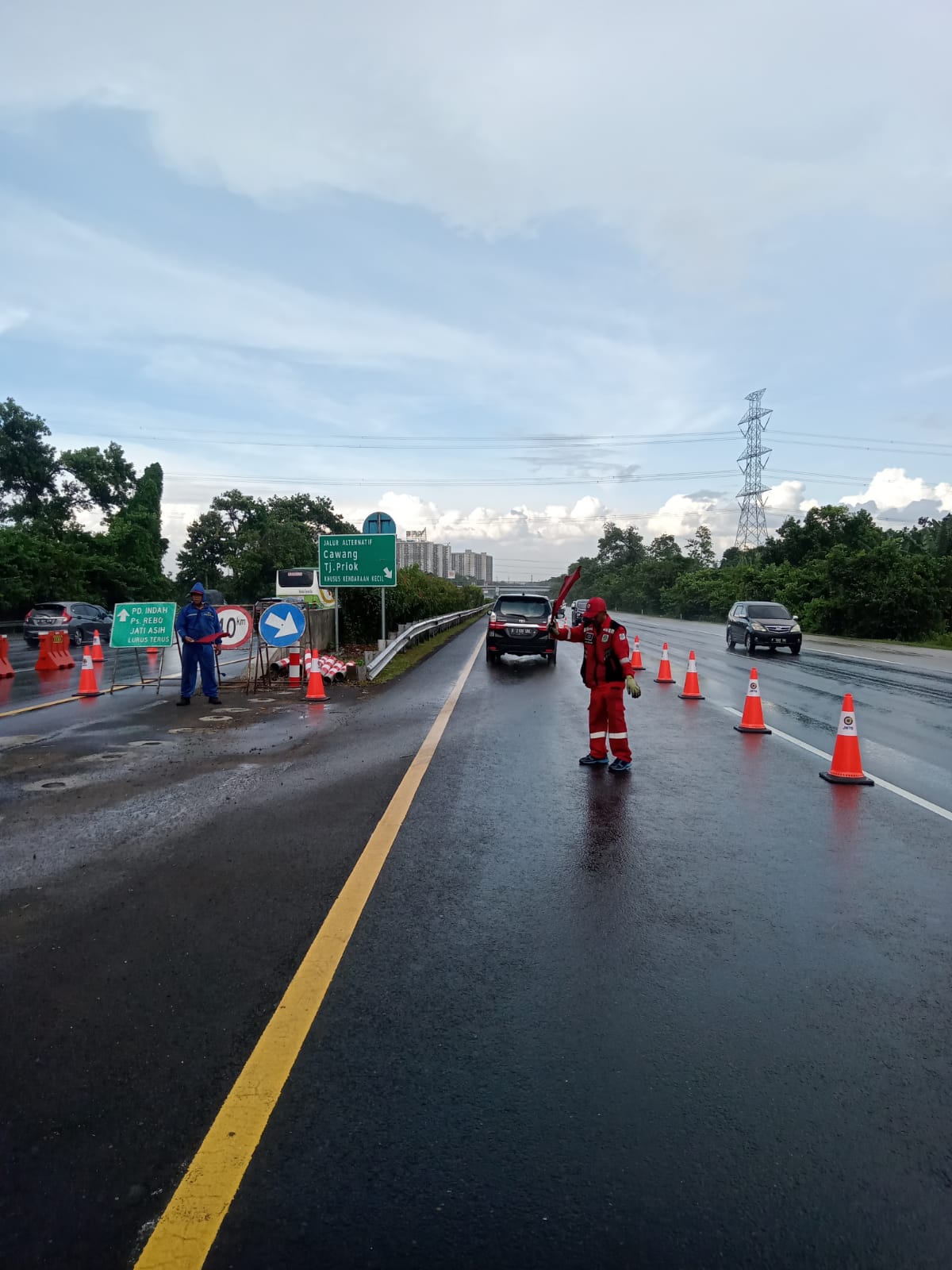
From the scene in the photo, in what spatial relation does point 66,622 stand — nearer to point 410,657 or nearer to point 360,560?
point 410,657

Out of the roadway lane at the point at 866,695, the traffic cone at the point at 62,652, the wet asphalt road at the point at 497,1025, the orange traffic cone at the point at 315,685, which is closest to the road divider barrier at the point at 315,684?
the orange traffic cone at the point at 315,685

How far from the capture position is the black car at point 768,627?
27000 mm

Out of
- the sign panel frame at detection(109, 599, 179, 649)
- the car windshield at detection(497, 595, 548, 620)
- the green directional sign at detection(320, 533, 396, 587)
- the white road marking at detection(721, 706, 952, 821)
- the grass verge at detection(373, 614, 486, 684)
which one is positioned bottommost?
the grass verge at detection(373, 614, 486, 684)

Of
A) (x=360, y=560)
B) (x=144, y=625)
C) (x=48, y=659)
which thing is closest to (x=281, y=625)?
(x=144, y=625)

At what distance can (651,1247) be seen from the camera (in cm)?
233

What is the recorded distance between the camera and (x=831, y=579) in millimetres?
42125

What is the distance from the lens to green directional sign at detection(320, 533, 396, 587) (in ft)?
62.9

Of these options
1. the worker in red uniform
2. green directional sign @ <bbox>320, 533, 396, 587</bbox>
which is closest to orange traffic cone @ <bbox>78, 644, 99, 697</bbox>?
green directional sign @ <bbox>320, 533, 396, 587</bbox>

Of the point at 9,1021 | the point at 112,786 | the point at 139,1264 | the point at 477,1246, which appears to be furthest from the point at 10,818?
the point at 477,1246

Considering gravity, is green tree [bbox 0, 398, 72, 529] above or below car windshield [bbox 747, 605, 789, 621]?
above

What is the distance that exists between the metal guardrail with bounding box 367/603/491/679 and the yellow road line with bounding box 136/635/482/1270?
39.8 ft

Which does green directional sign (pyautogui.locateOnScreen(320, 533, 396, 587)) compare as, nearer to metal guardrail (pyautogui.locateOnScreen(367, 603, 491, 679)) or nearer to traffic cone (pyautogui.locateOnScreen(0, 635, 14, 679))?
metal guardrail (pyautogui.locateOnScreen(367, 603, 491, 679))

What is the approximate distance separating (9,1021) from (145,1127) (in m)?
1.05

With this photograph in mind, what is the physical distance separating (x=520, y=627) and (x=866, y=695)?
8.06 metres
